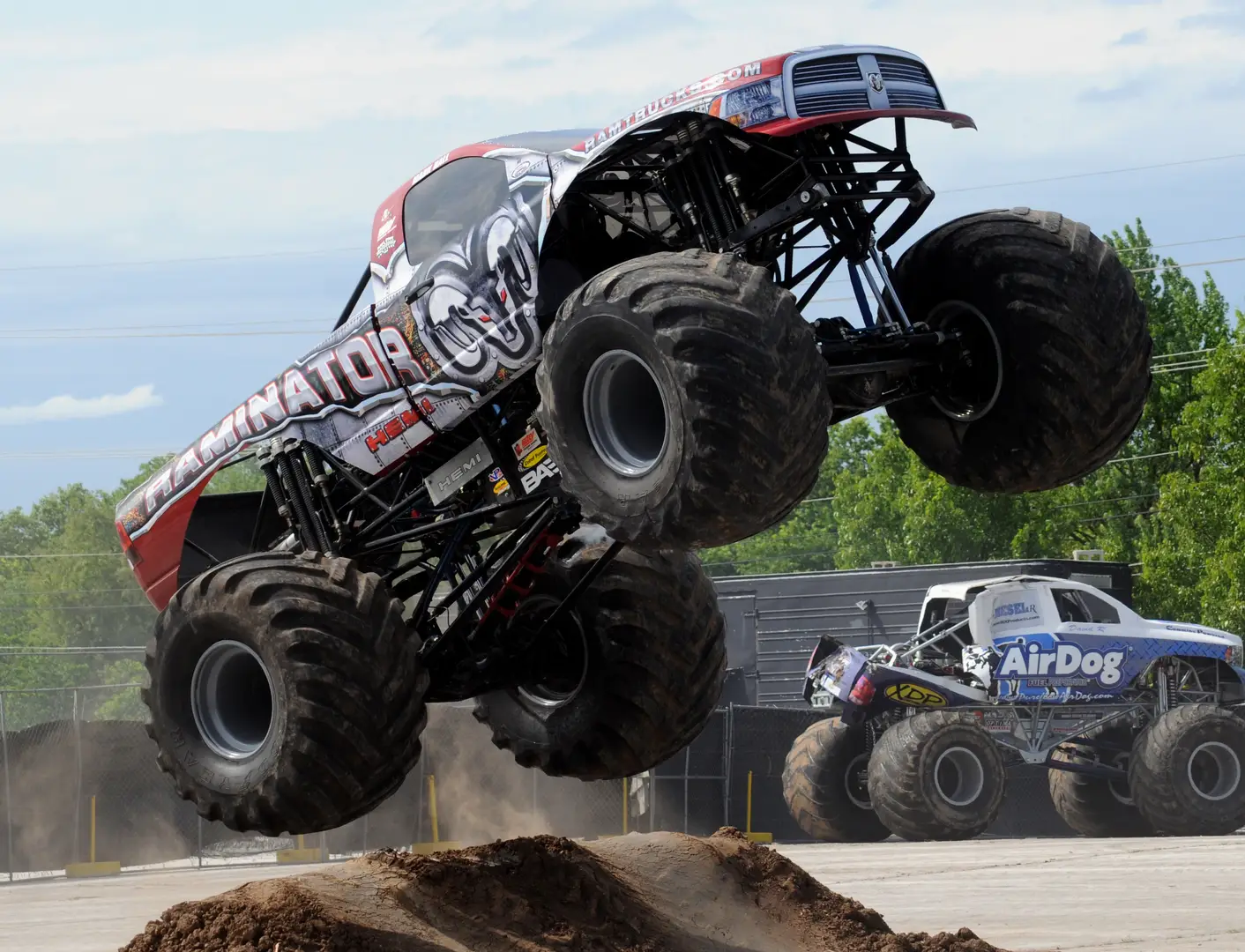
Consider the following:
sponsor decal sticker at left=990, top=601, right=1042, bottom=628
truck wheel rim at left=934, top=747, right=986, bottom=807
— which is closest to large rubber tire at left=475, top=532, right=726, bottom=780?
truck wheel rim at left=934, top=747, right=986, bottom=807

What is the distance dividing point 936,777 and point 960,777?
46 centimetres

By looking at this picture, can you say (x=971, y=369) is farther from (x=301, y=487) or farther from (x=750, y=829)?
(x=750, y=829)

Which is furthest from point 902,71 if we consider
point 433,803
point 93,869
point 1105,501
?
point 1105,501

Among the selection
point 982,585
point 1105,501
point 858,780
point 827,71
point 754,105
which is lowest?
point 858,780

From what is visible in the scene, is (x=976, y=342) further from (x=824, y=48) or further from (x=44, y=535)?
(x=44, y=535)

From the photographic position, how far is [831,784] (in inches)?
816

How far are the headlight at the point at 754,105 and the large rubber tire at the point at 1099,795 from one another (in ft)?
49.3

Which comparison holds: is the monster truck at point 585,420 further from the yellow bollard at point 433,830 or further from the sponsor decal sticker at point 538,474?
the yellow bollard at point 433,830

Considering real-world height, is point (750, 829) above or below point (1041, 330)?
below

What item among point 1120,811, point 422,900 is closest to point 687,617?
point 422,900

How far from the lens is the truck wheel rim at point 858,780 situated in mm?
20812

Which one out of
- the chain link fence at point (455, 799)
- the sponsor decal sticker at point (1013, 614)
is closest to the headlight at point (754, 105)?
the sponsor decal sticker at point (1013, 614)

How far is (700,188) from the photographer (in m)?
7.50

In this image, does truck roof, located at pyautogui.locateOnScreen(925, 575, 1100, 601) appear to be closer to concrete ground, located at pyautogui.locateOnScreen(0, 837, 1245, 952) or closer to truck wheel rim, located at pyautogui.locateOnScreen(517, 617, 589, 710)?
concrete ground, located at pyautogui.locateOnScreen(0, 837, 1245, 952)
